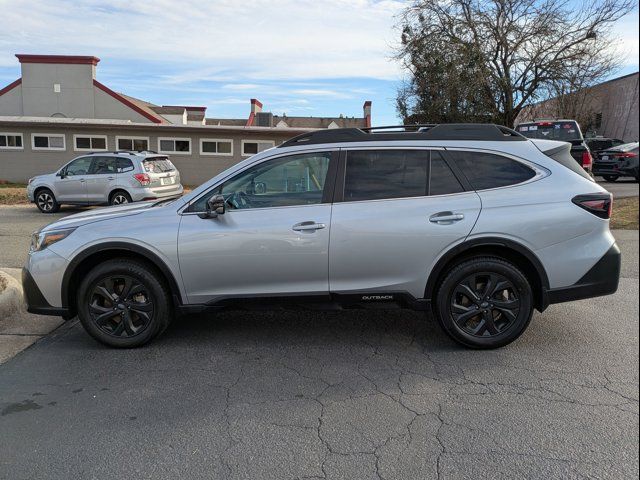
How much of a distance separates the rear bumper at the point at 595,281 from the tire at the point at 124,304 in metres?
3.23

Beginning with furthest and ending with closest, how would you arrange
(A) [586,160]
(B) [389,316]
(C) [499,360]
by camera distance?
(A) [586,160] < (B) [389,316] < (C) [499,360]

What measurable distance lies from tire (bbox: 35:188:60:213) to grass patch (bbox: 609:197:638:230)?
552 inches

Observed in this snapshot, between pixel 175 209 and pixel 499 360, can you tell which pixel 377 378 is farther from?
pixel 175 209

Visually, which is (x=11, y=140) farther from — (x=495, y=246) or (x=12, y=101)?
(x=495, y=246)

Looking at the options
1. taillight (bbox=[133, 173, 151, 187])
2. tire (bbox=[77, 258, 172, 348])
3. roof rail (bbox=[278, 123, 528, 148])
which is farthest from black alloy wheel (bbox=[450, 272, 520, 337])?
taillight (bbox=[133, 173, 151, 187])

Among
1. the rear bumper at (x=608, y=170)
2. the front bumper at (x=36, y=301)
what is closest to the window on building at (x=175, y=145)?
the rear bumper at (x=608, y=170)

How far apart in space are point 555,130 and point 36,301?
14.7 m

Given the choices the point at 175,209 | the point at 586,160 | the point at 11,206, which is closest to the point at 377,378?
the point at 175,209

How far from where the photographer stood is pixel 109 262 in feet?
14.6

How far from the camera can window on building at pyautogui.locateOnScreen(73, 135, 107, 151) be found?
24312 millimetres

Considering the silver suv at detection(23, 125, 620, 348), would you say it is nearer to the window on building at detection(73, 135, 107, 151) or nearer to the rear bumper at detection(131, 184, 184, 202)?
the rear bumper at detection(131, 184, 184, 202)

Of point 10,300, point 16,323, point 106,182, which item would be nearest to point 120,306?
point 16,323

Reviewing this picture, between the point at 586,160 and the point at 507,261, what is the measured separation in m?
10.8

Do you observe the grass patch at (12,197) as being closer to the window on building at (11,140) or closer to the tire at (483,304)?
the window on building at (11,140)
